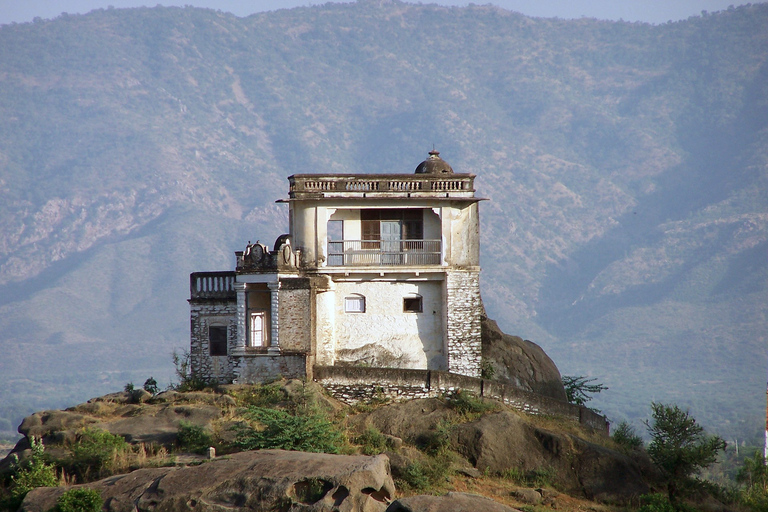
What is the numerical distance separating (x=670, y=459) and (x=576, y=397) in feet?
41.8

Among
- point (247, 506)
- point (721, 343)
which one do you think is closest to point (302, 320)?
point (247, 506)

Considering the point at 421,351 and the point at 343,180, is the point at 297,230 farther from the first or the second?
the point at 421,351

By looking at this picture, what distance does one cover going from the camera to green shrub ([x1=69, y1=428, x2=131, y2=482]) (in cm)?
3130

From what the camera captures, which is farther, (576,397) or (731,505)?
(576,397)

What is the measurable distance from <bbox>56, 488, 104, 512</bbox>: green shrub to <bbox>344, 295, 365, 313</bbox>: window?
16.8 m

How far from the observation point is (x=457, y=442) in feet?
117

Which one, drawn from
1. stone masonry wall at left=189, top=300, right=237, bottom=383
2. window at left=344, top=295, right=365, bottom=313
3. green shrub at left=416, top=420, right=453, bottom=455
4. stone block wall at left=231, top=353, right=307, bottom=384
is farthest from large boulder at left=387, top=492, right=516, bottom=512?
window at left=344, top=295, right=365, bottom=313

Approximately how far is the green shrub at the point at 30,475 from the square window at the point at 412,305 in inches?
644

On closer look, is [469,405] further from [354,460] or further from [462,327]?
[354,460]

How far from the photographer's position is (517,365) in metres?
43.9

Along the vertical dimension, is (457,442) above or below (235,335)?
below

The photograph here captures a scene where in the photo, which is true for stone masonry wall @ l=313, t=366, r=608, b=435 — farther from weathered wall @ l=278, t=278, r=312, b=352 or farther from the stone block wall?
weathered wall @ l=278, t=278, r=312, b=352

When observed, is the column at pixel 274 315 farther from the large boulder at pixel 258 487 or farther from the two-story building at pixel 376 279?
the large boulder at pixel 258 487

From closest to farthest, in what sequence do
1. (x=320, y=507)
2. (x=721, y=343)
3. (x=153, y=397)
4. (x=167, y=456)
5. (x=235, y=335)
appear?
(x=320, y=507) → (x=167, y=456) → (x=153, y=397) → (x=235, y=335) → (x=721, y=343)
